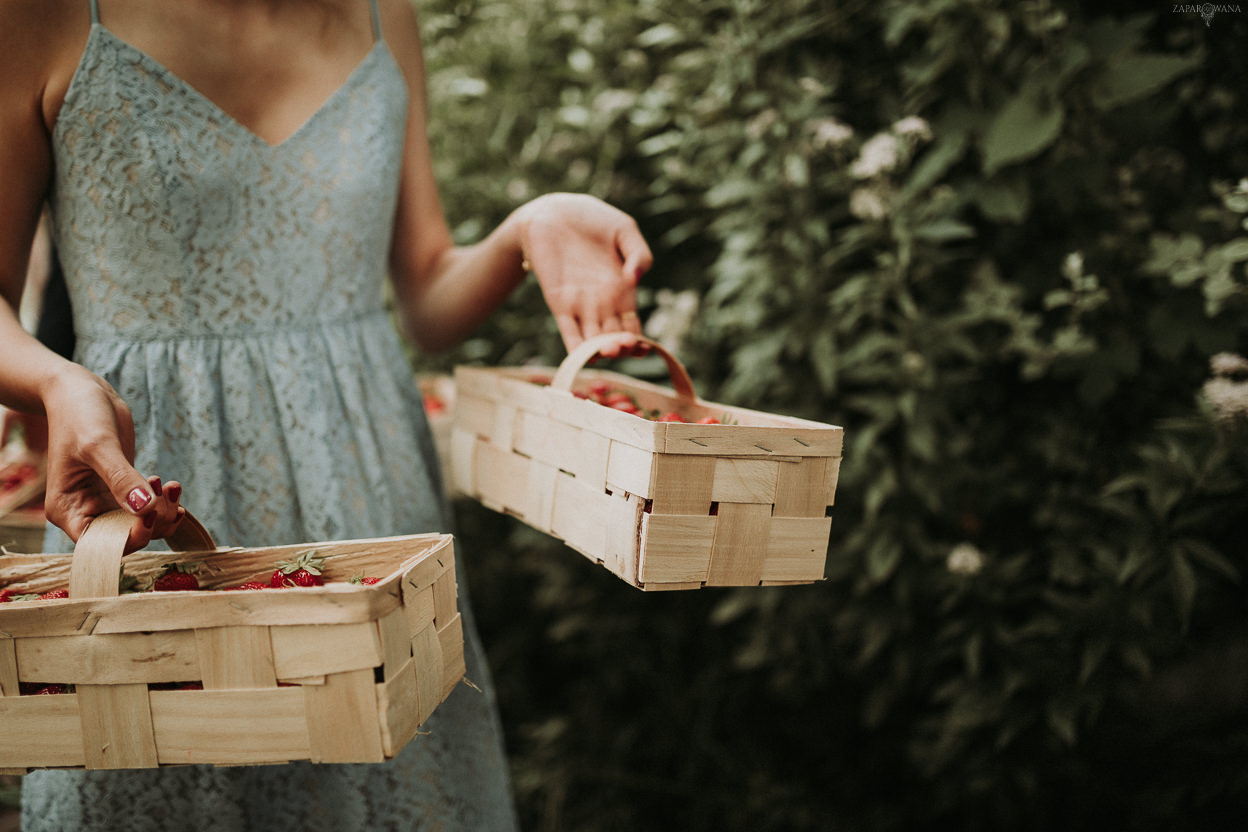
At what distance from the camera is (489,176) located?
217 cm

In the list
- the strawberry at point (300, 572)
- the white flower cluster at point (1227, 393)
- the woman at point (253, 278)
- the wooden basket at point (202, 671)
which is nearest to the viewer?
the wooden basket at point (202, 671)

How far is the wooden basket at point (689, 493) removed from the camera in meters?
0.75

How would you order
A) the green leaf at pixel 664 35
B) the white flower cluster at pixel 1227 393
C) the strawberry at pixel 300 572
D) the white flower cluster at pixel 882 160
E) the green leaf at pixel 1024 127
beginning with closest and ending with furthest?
1. the strawberry at pixel 300 572
2. the white flower cluster at pixel 1227 393
3. the green leaf at pixel 1024 127
4. the white flower cluster at pixel 882 160
5. the green leaf at pixel 664 35

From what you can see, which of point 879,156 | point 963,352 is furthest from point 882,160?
point 963,352

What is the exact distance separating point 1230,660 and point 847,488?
0.80m

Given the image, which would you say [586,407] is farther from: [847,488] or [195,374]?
[847,488]

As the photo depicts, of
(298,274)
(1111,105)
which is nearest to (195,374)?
(298,274)

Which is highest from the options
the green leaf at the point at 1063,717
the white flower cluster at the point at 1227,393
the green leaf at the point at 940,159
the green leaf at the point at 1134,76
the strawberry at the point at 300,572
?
the green leaf at the point at 1134,76

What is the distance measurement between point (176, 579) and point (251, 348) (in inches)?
12.7

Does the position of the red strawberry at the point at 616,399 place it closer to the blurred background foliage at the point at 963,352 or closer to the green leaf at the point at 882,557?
the blurred background foliage at the point at 963,352

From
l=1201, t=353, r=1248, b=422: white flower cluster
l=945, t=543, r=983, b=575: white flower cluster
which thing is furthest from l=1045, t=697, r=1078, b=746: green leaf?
l=1201, t=353, r=1248, b=422: white flower cluster

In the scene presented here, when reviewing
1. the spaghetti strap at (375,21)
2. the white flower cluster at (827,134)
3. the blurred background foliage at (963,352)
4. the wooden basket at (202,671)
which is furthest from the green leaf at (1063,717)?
the spaghetti strap at (375,21)

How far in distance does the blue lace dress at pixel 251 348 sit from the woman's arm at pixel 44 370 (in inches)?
1.2

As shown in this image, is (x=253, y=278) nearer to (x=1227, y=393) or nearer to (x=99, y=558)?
(x=99, y=558)
